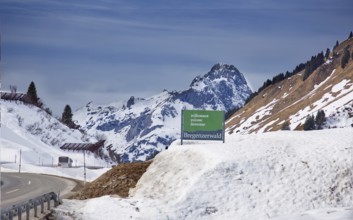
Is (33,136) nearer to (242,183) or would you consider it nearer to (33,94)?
(33,94)

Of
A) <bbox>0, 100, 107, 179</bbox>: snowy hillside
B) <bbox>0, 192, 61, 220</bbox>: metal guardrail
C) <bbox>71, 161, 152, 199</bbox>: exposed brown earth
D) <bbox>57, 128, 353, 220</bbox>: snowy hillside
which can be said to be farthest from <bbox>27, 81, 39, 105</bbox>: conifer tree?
<bbox>0, 192, 61, 220</bbox>: metal guardrail

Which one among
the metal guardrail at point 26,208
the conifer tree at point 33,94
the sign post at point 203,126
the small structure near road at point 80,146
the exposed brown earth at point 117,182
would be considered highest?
the conifer tree at point 33,94

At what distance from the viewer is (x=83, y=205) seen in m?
33.1

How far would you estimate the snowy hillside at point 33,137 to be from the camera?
433ft

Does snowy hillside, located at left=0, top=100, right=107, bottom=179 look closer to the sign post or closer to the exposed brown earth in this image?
the sign post

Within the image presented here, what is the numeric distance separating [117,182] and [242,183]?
8.30m

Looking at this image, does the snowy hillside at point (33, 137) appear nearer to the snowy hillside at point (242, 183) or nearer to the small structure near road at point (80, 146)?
the small structure near road at point (80, 146)

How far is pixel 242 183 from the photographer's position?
1319 inches

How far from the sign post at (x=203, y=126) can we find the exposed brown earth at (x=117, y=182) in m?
3.89

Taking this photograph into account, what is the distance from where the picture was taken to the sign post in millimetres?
41844

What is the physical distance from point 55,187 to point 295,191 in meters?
29.6

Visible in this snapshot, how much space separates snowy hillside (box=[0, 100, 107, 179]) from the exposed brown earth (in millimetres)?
72912

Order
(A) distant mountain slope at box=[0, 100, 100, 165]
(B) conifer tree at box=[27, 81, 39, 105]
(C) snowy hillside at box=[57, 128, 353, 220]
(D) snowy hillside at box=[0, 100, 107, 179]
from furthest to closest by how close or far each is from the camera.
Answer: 1. (B) conifer tree at box=[27, 81, 39, 105]
2. (A) distant mountain slope at box=[0, 100, 100, 165]
3. (D) snowy hillside at box=[0, 100, 107, 179]
4. (C) snowy hillside at box=[57, 128, 353, 220]

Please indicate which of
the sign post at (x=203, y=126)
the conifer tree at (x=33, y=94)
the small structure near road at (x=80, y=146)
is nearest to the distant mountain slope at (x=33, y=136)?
the small structure near road at (x=80, y=146)
